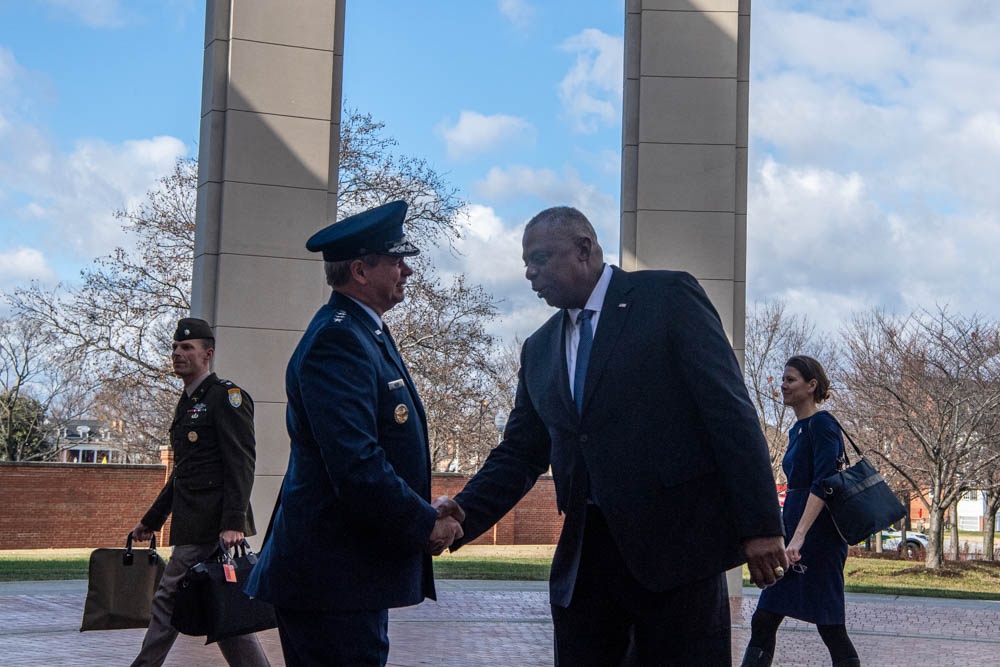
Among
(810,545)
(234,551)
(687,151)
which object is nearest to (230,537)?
(234,551)

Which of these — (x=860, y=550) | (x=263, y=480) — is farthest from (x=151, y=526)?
(x=860, y=550)

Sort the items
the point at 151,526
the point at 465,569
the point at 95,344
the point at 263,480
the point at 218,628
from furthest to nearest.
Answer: the point at 95,344
the point at 465,569
the point at 263,480
the point at 151,526
the point at 218,628

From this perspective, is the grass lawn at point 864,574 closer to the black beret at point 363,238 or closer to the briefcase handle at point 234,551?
the briefcase handle at point 234,551

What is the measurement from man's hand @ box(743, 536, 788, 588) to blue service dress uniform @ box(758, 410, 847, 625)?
9.29ft

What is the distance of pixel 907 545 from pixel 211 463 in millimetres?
32925

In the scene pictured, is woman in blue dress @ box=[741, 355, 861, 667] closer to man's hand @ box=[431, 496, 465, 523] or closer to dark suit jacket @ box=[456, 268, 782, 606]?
dark suit jacket @ box=[456, 268, 782, 606]

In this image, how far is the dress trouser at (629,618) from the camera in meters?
3.53

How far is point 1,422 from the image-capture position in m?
49.9

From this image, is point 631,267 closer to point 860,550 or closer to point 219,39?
point 219,39

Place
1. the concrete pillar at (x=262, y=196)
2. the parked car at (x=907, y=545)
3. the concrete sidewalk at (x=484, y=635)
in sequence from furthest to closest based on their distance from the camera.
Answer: the parked car at (x=907, y=545) → the concrete pillar at (x=262, y=196) → the concrete sidewalk at (x=484, y=635)

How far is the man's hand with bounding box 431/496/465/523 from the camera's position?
374 centimetres

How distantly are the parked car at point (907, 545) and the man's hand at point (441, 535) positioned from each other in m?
33.0

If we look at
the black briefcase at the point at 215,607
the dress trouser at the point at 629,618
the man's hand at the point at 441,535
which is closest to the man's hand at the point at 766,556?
the dress trouser at the point at 629,618

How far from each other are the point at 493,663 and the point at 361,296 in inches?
190
